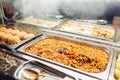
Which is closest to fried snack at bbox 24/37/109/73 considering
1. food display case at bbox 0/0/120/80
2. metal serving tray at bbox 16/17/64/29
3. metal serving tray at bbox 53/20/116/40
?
food display case at bbox 0/0/120/80

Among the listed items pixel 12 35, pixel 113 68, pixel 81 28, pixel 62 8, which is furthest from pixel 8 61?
pixel 62 8

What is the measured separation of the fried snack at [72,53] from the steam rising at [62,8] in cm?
142

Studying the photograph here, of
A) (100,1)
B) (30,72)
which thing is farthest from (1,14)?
(100,1)

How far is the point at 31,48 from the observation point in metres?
2.02

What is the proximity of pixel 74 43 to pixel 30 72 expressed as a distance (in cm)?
89

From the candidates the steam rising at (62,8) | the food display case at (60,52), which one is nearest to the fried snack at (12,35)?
the food display case at (60,52)

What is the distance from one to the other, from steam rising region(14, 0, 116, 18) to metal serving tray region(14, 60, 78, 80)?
207cm

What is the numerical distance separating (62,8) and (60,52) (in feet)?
6.31

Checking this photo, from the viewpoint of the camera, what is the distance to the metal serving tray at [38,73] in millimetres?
1459

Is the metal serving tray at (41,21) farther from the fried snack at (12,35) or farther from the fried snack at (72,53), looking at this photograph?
the fried snack at (72,53)

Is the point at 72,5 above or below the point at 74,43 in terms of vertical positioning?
above

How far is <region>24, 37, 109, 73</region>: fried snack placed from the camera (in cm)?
165

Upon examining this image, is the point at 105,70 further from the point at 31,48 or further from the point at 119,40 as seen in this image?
the point at 31,48

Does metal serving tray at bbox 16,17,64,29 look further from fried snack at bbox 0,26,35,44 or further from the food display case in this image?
fried snack at bbox 0,26,35,44
